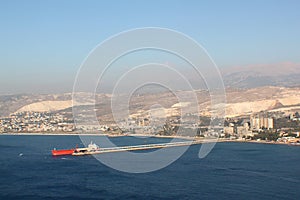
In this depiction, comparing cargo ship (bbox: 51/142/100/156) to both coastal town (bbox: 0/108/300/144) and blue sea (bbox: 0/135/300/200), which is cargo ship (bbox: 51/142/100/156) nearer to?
blue sea (bbox: 0/135/300/200)

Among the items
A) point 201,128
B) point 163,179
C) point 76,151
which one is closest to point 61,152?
point 76,151

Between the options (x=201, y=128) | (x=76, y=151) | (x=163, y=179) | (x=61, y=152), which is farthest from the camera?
(x=201, y=128)

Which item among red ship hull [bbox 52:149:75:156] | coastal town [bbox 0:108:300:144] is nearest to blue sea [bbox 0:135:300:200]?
red ship hull [bbox 52:149:75:156]

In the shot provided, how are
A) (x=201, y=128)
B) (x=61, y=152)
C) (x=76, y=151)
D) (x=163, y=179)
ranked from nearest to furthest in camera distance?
(x=163, y=179)
(x=61, y=152)
(x=76, y=151)
(x=201, y=128)

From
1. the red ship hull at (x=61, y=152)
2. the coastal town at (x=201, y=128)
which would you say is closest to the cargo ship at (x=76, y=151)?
the red ship hull at (x=61, y=152)

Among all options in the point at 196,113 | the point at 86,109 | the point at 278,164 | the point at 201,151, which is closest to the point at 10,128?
the point at 86,109

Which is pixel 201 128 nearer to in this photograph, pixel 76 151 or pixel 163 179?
pixel 76 151
